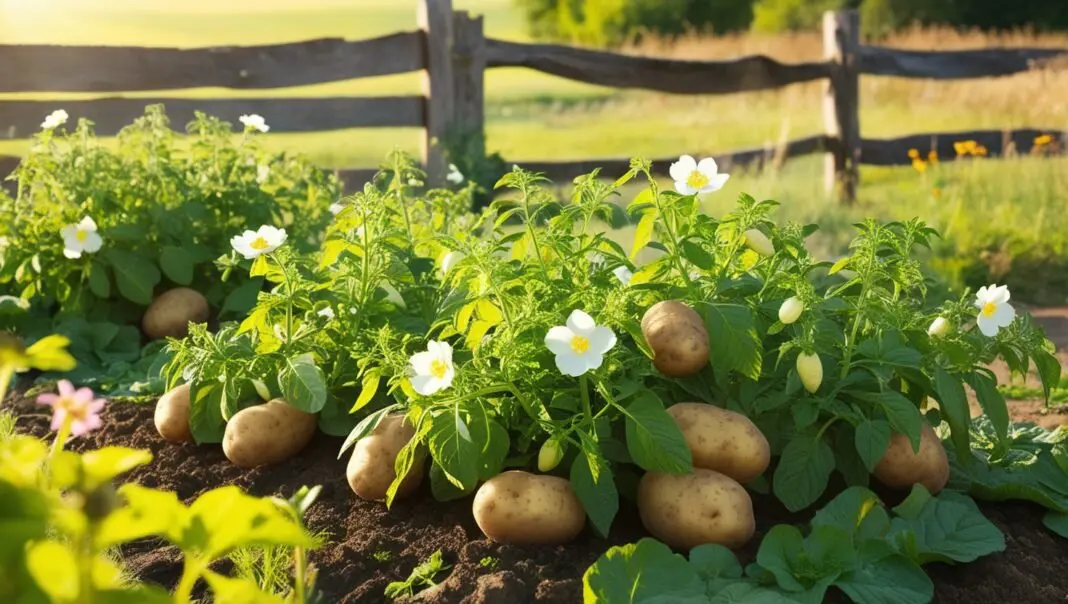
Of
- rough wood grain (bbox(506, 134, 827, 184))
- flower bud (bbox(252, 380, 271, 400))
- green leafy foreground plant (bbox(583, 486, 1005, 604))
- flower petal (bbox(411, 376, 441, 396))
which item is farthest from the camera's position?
rough wood grain (bbox(506, 134, 827, 184))

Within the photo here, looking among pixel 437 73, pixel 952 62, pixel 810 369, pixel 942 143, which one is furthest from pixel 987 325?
pixel 952 62

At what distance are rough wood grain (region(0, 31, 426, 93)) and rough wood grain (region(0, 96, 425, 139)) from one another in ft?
0.32

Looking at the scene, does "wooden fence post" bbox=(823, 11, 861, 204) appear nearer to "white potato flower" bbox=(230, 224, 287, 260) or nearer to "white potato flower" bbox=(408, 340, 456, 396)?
"white potato flower" bbox=(230, 224, 287, 260)

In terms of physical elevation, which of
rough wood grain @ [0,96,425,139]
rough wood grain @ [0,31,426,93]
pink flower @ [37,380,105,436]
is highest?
rough wood grain @ [0,31,426,93]

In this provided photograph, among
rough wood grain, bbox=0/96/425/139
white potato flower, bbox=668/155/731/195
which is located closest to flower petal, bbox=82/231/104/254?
white potato flower, bbox=668/155/731/195

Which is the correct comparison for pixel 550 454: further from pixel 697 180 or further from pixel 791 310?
pixel 697 180

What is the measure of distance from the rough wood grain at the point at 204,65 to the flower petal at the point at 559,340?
5.62 m

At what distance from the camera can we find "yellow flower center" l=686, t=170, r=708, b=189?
2.60 metres

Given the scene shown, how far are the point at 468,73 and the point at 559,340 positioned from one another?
5.79 metres

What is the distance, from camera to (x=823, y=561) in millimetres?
2205

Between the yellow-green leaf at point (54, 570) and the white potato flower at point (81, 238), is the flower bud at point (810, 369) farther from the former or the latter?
the white potato flower at point (81, 238)

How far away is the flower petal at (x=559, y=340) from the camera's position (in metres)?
A: 2.17

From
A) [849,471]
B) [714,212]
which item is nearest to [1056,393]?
[849,471]

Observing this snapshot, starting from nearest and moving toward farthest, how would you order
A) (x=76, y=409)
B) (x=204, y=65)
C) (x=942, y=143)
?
(x=76, y=409)
(x=204, y=65)
(x=942, y=143)
